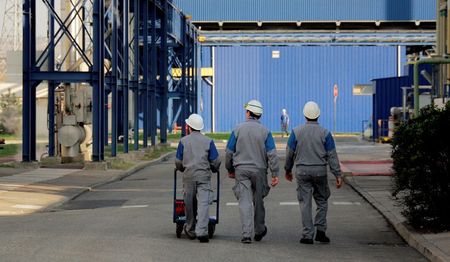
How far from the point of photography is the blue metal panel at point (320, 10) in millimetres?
70000

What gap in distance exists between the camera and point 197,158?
1158 centimetres

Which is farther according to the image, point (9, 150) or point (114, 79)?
point (9, 150)

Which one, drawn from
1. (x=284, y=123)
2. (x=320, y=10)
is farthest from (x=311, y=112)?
(x=320, y=10)

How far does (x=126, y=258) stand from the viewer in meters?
9.83

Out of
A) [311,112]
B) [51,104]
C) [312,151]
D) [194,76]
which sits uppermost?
[194,76]

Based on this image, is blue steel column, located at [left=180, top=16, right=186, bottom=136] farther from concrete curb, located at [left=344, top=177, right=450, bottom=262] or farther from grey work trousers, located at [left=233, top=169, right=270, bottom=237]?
grey work trousers, located at [left=233, top=169, right=270, bottom=237]

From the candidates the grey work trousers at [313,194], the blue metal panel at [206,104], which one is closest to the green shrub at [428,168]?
the grey work trousers at [313,194]

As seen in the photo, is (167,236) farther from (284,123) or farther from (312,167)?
(284,123)

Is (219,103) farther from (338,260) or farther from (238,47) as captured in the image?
(338,260)

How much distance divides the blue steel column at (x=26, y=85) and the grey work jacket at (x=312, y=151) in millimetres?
16479

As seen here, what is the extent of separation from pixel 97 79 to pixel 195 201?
600 inches

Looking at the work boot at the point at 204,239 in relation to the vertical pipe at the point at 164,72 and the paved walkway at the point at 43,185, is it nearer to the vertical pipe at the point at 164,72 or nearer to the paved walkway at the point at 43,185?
the paved walkway at the point at 43,185

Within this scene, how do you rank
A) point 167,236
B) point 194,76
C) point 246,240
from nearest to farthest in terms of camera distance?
point 246,240 < point 167,236 < point 194,76

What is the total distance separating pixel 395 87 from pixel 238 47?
1934cm
